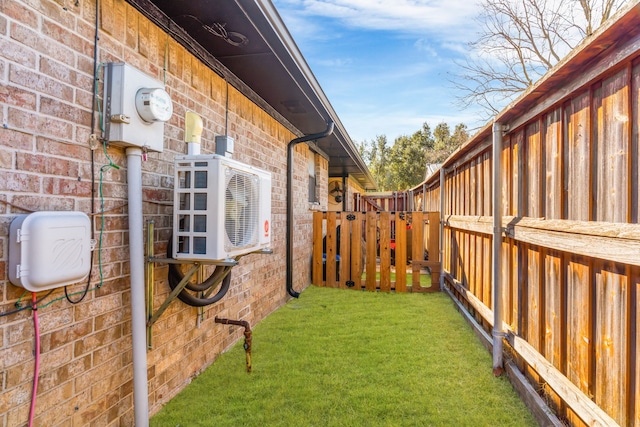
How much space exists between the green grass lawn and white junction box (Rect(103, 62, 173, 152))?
176 cm

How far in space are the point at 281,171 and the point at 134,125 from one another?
3.04 metres

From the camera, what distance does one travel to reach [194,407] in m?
2.29

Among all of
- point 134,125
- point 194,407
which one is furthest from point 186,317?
point 134,125

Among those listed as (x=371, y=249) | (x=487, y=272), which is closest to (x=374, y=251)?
(x=371, y=249)

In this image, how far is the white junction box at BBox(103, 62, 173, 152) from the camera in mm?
1795

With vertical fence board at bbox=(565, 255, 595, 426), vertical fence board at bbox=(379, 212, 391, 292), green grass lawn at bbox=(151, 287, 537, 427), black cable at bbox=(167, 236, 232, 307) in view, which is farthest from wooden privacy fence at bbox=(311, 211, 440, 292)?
vertical fence board at bbox=(565, 255, 595, 426)

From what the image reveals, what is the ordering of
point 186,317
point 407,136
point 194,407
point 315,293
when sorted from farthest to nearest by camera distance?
1. point 407,136
2. point 315,293
3. point 186,317
4. point 194,407

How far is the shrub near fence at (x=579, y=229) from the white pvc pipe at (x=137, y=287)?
91.7 inches

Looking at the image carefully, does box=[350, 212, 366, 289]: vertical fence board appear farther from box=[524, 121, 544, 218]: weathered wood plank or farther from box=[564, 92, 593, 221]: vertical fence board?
box=[564, 92, 593, 221]: vertical fence board

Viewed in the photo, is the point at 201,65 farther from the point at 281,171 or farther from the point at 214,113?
the point at 281,171

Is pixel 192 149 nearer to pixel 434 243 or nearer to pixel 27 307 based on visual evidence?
pixel 27 307

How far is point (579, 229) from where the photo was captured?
173 centimetres

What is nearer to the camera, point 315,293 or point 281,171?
point 281,171

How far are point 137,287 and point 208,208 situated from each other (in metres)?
0.59
